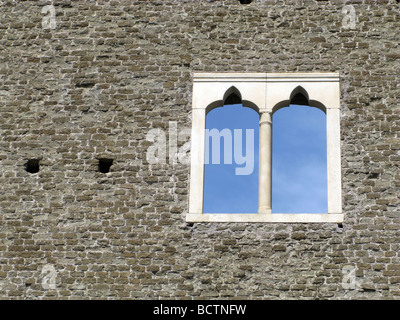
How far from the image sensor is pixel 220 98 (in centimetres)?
1347

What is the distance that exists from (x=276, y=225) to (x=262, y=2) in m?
3.69

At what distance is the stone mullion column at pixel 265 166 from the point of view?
41.9 feet

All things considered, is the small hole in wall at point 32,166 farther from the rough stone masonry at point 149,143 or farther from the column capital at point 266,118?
the column capital at point 266,118

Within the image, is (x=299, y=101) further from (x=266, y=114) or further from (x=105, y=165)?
(x=105, y=165)

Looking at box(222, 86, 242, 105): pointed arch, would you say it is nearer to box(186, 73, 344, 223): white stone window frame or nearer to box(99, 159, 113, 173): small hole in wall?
box(186, 73, 344, 223): white stone window frame

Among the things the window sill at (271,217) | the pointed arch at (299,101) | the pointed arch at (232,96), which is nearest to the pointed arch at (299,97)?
the pointed arch at (299,101)

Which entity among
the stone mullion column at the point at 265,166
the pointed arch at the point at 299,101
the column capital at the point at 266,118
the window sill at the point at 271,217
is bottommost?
the window sill at the point at 271,217

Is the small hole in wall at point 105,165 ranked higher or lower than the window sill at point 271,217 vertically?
higher

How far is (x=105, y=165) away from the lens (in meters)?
13.3

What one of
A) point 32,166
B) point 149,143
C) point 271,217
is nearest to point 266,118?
point 271,217

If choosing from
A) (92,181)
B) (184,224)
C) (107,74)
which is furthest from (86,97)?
(184,224)

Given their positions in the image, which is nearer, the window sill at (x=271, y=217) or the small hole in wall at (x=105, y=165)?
the window sill at (x=271, y=217)

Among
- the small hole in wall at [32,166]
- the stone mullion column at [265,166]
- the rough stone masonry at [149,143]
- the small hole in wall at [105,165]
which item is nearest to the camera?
the rough stone masonry at [149,143]

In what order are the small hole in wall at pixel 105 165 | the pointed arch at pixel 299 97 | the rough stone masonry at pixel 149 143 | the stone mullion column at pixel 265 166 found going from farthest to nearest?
the pointed arch at pixel 299 97 < the small hole in wall at pixel 105 165 < the stone mullion column at pixel 265 166 < the rough stone masonry at pixel 149 143
